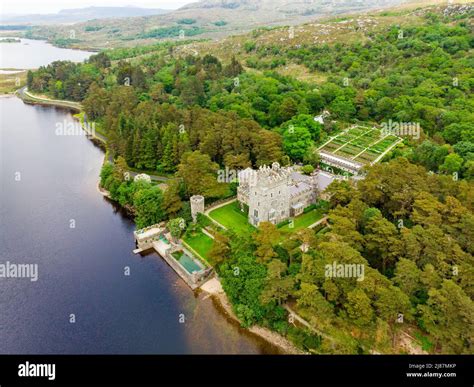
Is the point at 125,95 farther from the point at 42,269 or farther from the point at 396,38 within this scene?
the point at 396,38

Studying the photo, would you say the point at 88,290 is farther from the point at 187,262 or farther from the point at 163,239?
the point at 187,262

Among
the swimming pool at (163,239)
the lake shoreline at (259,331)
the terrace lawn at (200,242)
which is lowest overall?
the lake shoreline at (259,331)

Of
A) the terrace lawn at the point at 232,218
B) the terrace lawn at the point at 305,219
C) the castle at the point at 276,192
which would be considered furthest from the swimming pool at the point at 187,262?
the terrace lawn at the point at 305,219

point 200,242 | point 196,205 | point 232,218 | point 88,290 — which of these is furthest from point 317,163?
point 88,290

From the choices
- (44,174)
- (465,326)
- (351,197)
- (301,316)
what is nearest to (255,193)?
(351,197)

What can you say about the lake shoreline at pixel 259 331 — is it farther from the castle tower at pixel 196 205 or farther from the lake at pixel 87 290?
the castle tower at pixel 196 205

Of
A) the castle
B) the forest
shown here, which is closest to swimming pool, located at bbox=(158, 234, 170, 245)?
the forest

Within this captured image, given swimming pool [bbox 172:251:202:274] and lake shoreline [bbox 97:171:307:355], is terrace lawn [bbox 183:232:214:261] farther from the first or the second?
lake shoreline [bbox 97:171:307:355]
